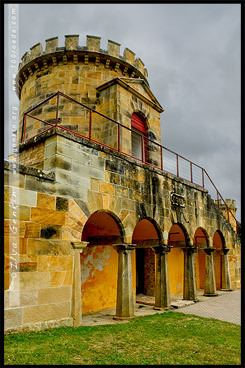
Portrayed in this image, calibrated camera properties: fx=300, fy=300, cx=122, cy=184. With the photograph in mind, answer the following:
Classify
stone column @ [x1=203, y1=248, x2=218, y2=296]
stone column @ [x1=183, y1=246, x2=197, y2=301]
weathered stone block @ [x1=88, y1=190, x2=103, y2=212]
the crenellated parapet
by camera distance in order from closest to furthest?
weathered stone block @ [x1=88, y1=190, x2=103, y2=212], stone column @ [x1=183, y1=246, x2=197, y2=301], the crenellated parapet, stone column @ [x1=203, y1=248, x2=218, y2=296]

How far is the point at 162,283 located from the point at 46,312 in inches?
190

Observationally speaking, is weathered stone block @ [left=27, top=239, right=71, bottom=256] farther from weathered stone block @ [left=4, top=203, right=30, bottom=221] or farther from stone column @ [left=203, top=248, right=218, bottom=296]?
stone column @ [left=203, top=248, right=218, bottom=296]

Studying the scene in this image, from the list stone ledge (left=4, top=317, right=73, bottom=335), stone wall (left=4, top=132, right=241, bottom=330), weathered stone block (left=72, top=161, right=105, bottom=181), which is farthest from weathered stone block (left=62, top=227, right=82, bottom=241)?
stone ledge (left=4, top=317, right=73, bottom=335)

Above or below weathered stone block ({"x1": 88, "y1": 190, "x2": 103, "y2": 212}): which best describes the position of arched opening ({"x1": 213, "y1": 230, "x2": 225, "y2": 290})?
below

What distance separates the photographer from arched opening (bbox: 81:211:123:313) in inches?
376

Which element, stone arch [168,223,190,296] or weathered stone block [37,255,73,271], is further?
stone arch [168,223,190,296]

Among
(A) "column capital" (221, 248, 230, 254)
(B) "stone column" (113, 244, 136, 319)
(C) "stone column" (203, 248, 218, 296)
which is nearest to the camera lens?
(B) "stone column" (113, 244, 136, 319)

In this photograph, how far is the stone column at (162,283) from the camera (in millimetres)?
9844

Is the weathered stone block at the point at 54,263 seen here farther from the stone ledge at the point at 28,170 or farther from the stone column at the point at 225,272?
the stone column at the point at 225,272

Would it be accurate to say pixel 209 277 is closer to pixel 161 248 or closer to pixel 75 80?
pixel 161 248

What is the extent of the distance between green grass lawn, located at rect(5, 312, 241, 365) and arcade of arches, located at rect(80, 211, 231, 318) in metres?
1.48

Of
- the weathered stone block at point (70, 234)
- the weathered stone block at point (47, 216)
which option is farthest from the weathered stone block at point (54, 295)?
the weathered stone block at point (47, 216)

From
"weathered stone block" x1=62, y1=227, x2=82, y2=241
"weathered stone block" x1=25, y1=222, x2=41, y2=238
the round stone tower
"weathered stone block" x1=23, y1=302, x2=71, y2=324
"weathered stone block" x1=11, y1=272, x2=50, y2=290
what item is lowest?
"weathered stone block" x1=23, y1=302, x2=71, y2=324

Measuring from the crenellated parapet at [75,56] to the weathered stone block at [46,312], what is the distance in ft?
30.7
